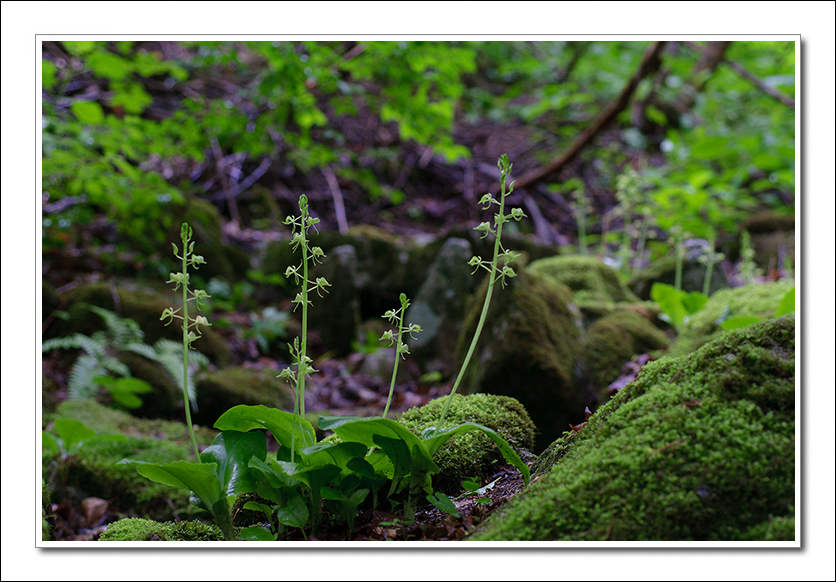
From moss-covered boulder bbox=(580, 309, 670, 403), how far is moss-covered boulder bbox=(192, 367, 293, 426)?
2163mm

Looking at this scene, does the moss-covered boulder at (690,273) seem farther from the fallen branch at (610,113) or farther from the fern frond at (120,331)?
the fern frond at (120,331)

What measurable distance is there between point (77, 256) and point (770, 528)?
6.49 m

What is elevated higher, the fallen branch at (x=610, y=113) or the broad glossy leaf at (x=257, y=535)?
the fallen branch at (x=610, y=113)

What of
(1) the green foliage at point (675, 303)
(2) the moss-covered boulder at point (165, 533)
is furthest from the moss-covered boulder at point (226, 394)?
(1) the green foliage at point (675, 303)

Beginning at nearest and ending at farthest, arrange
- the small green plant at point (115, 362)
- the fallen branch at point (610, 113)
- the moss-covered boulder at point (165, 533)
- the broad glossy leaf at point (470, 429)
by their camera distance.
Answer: the broad glossy leaf at point (470, 429) < the moss-covered boulder at point (165, 533) < the small green plant at point (115, 362) < the fallen branch at point (610, 113)

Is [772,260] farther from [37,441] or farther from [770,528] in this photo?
[37,441]

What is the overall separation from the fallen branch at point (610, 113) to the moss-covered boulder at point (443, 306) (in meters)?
1.63

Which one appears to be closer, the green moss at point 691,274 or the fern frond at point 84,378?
the fern frond at point 84,378

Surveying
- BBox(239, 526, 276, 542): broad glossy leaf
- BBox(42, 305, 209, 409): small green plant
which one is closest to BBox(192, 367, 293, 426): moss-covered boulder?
BBox(42, 305, 209, 409): small green plant

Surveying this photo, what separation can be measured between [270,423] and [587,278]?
3878mm

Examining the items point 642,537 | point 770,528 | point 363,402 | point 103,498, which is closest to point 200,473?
point 642,537

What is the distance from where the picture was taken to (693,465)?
3.78ft

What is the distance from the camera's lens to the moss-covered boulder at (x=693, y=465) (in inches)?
45.0

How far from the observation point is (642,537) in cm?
116
